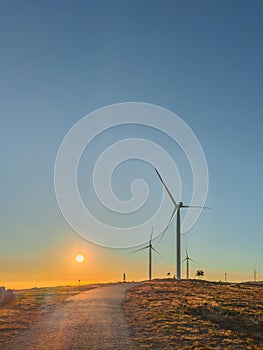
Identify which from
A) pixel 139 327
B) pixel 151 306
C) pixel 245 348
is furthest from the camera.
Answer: pixel 151 306

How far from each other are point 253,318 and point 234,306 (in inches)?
244

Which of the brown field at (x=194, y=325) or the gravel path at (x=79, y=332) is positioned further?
the brown field at (x=194, y=325)

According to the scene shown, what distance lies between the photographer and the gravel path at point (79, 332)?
2048cm

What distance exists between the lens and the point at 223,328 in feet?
86.5

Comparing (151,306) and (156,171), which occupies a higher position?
(156,171)

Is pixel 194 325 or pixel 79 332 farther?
pixel 194 325

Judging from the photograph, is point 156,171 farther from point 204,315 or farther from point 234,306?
point 204,315

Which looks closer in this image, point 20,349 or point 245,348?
point 20,349

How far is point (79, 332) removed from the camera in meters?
23.6

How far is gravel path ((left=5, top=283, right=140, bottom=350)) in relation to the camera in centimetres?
2048

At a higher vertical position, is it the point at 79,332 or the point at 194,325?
the point at 194,325

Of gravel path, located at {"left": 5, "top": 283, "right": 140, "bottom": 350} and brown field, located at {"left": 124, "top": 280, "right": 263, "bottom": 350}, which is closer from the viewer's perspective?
gravel path, located at {"left": 5, "top": 283, "right": 140, "bottom": 350}

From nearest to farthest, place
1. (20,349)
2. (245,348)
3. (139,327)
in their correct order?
(20,349) → (245,348) → (139,327)

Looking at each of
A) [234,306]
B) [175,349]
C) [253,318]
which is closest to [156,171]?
[234,306]
